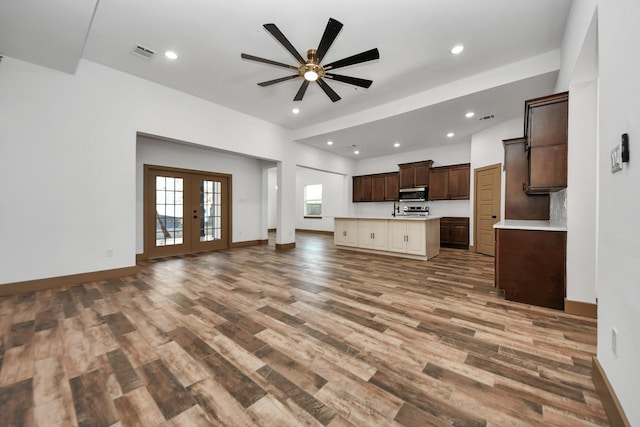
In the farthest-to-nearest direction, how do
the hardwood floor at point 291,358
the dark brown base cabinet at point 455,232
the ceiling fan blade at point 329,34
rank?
1. the dark brown base cabinet at point 455,232
2. the ceiling fan blade at point 329,34
3. the hardwood floor at point 291,358

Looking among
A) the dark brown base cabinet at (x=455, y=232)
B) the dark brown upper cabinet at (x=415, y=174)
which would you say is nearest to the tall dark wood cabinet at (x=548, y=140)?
the dark brown base cabinet at (x=455, y=232)

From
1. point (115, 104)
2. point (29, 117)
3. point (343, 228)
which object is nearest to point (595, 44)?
point (343, 228)

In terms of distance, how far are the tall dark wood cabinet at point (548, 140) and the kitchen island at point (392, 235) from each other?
8.52 ft

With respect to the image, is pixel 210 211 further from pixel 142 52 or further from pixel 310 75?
pixel 310 75

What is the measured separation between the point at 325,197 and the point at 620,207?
9769mm

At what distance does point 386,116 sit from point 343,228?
9.96 feet

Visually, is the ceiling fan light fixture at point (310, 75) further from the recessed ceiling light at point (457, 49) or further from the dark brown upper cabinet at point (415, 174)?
the dark brown upper cabinet at point (415, 174)

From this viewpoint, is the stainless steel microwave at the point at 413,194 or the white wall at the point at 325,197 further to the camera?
the white wall at the point at 325,197

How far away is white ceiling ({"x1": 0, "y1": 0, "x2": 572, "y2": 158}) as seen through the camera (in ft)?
8.72

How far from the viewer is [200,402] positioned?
4.53 feet

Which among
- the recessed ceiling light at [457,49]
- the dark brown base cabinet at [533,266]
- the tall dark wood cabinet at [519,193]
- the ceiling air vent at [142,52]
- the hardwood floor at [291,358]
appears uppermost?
the ceiling air vent at [142,52]

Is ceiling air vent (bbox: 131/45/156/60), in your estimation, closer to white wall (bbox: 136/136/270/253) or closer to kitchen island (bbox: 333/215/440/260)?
white wall (bbox: 136/136/270/253)

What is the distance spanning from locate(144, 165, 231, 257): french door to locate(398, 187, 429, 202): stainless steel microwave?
5656mm

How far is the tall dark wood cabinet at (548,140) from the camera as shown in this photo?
2.62m
